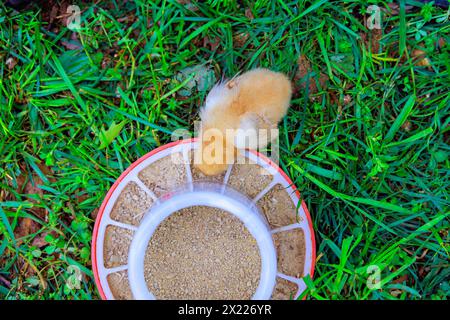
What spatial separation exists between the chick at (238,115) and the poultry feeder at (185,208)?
0.29 feet

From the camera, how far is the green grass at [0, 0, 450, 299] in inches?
75.2

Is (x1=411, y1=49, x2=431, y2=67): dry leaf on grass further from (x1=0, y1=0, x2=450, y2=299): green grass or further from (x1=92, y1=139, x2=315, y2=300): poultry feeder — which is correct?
(x1=92, y1=139, x2=315, y2=300): poultry feeder

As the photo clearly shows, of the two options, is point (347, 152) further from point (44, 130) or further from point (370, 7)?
point (44, 130)

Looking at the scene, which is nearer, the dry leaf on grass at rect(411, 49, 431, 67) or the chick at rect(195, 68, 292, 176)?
the chick at rect(195, 68, 292, 176)

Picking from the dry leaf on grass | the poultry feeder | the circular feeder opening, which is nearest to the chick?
the poultry feeder

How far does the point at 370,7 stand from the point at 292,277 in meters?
1.11

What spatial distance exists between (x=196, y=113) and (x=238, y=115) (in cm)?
28

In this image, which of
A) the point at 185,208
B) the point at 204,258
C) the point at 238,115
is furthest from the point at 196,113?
the point at 204,258

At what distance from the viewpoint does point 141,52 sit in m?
1.97

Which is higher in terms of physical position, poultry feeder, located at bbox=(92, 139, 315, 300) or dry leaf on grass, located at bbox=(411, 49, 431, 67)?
dry leaf on grass, located at bbox=(411, 49, 431, 67)

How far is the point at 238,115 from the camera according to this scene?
1.73m

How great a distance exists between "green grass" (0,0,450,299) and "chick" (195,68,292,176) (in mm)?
165

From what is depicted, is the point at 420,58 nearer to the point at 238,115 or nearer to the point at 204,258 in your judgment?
the point at 238,115

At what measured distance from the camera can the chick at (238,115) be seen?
1.73 metres
